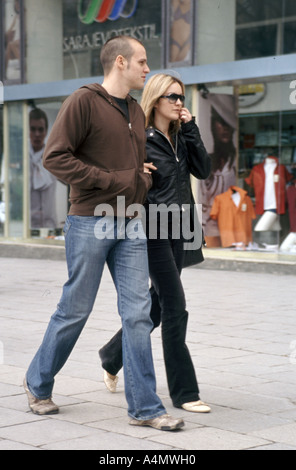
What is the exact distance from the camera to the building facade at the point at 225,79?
498 inches

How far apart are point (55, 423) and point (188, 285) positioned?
6.71 m

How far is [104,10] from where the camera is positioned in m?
14.6

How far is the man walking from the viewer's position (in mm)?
4387

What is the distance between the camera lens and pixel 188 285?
36.5 feet

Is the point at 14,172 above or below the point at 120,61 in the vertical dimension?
below

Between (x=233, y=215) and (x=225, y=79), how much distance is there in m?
2.08

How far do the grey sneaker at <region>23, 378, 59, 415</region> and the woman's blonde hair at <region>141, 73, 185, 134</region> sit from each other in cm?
163

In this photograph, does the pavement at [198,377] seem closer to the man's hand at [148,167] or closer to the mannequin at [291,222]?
the man's hand at [148,167]

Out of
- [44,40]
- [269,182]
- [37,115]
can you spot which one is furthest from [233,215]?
[44,40]

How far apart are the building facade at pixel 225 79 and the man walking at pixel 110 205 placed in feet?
23.5

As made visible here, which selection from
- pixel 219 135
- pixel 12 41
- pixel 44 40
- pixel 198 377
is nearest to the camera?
pixel 198 377

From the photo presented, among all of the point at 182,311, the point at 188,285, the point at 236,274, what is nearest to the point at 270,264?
the point at 236,274

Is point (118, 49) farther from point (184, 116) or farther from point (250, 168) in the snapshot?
point (250, 168)

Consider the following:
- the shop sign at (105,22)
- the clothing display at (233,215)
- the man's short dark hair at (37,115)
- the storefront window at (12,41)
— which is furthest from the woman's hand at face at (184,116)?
the storefront window at (12,41)
